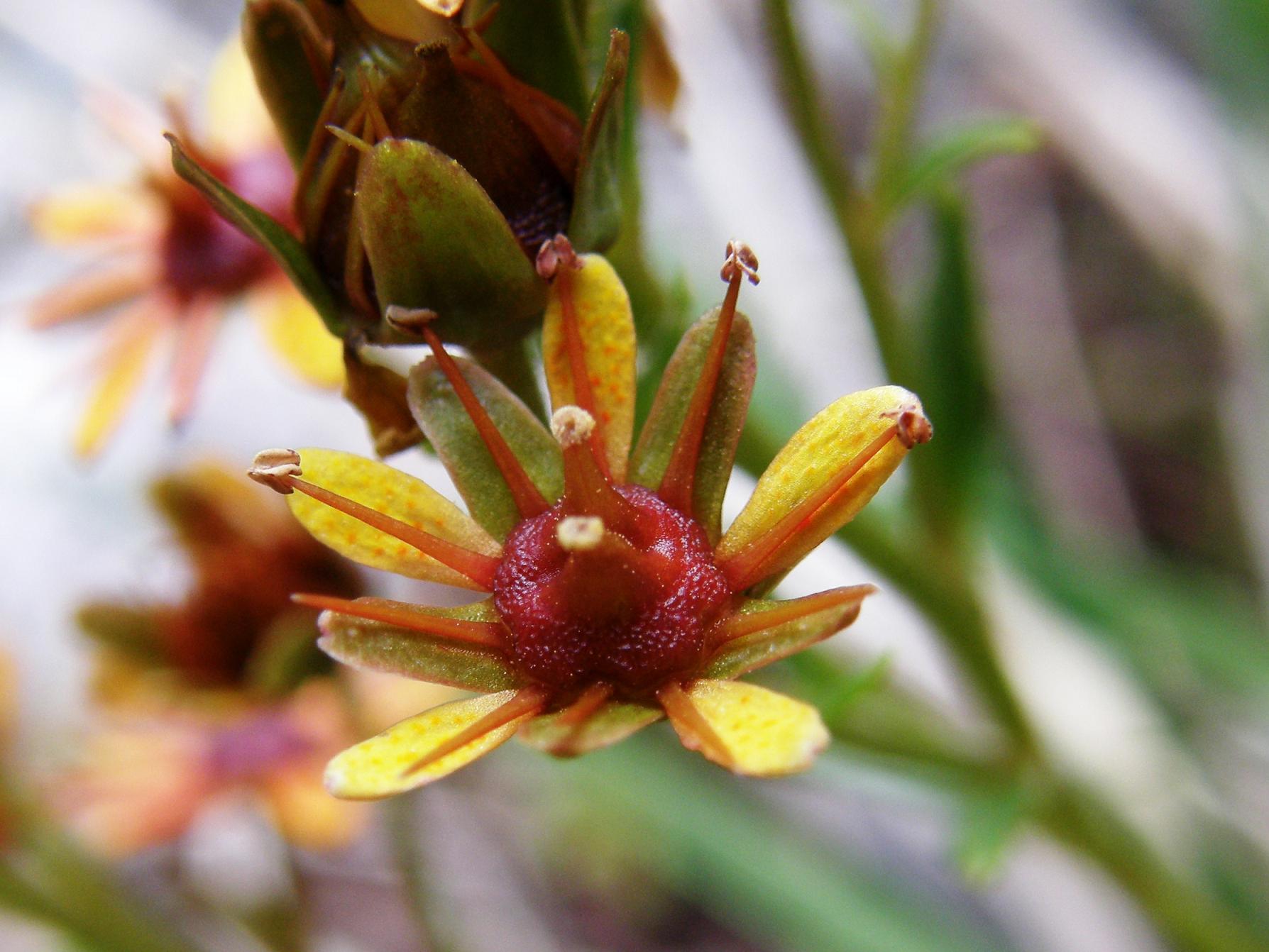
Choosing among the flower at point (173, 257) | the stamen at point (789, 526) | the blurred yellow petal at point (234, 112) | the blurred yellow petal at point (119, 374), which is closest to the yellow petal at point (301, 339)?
the flower at point (173, 257)

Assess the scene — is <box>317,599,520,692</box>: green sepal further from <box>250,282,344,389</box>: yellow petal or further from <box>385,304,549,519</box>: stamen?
<box>250,282,344,389</box>: yellow petal

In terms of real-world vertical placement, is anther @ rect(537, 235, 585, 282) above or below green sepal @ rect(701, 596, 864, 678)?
above

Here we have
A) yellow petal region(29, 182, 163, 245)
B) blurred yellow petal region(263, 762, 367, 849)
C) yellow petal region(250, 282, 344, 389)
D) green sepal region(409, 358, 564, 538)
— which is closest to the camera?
green sepal region(409, 358, 564, 538)

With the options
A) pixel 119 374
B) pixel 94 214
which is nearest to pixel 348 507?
pixel 119 374

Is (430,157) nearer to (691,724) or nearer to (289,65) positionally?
(289,65)

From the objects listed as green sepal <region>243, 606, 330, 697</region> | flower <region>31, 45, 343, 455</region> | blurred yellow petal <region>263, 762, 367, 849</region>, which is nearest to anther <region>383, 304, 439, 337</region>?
flower <region>31, 45, 343, 455</region>
